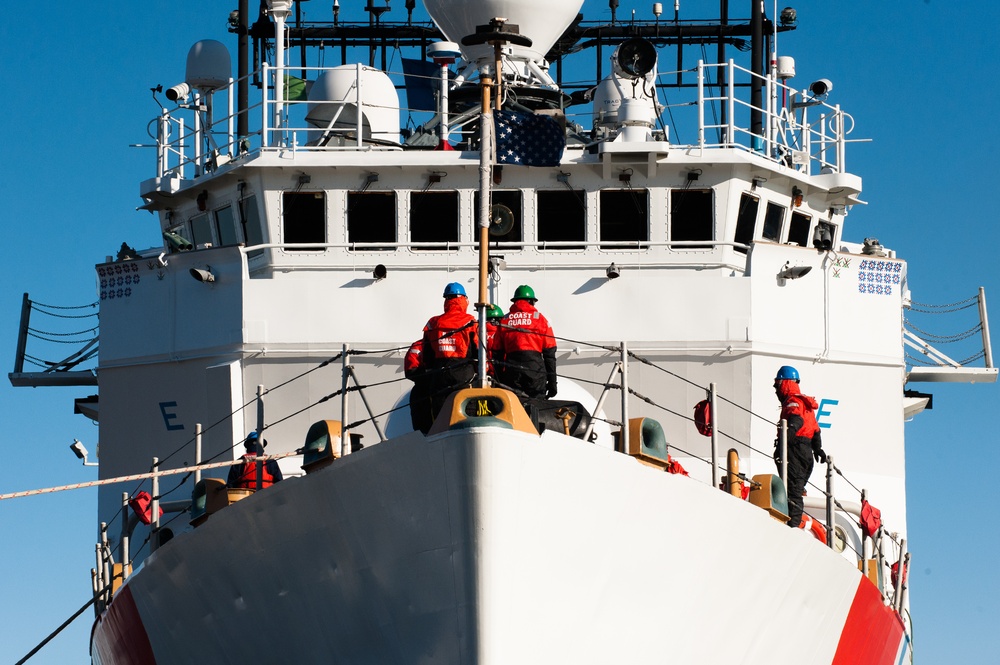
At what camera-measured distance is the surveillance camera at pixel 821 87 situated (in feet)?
76.6

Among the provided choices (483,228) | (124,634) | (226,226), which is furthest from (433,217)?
(483,228)

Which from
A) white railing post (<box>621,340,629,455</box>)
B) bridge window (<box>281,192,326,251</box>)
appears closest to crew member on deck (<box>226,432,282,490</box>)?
white railing post (<box>621,340,629,455</box>)

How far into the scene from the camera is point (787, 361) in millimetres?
20469

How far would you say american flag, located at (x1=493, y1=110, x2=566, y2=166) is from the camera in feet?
63.7

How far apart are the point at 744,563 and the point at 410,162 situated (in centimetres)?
694

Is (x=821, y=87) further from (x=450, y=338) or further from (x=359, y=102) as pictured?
(x=450, y=338)

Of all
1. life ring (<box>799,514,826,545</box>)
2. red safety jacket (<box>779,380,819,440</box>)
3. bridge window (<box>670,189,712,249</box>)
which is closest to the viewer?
red safety jacket (<box>779,380,819,440</box>)

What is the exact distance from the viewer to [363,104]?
872 inches

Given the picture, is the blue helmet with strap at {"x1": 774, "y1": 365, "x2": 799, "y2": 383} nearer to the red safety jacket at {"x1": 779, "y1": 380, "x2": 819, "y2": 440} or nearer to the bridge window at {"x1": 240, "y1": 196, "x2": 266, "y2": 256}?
the red safety jacket at {"x1": 779, "y1": 380, "x2": 819, "y2": 440}

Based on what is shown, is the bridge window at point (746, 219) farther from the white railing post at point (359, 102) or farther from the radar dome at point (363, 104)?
the white railing post at point (359, 102)

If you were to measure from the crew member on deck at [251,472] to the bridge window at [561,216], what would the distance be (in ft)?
15.2

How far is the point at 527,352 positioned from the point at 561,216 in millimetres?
5261

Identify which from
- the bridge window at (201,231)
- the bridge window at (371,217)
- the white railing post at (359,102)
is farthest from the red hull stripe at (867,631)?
the bridge window at (201,231)

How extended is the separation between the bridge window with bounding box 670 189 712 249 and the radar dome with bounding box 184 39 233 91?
6.01 m
